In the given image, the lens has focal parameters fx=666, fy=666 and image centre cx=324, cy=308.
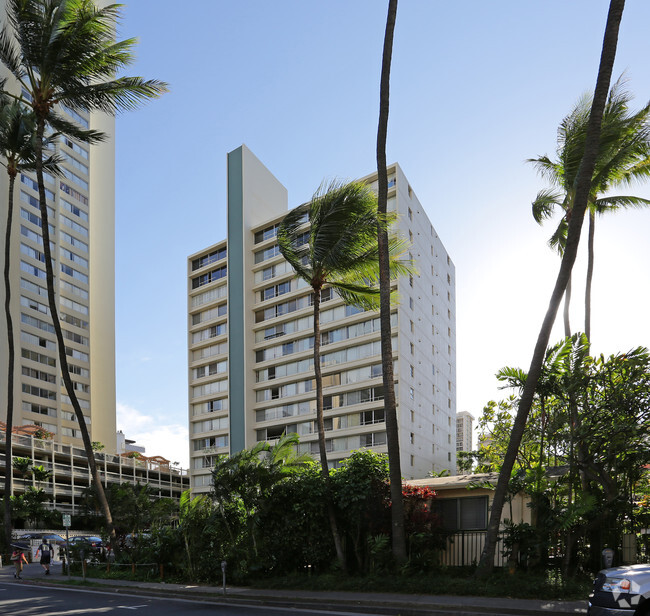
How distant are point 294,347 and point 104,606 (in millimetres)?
54420

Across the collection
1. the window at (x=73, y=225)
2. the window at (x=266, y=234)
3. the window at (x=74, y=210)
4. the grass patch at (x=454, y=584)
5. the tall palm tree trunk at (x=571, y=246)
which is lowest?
the grass patch at (x=454, y=584)

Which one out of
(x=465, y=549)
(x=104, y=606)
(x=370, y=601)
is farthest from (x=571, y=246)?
(x=104, y=606)

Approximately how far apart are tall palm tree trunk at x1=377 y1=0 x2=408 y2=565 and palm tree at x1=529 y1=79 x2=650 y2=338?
5449mm

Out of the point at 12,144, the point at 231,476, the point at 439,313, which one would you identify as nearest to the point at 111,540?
the point at 231,476

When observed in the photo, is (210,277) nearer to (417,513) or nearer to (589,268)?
(589,268)

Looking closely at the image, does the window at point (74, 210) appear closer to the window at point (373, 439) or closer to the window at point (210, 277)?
the window at point (210, 277)

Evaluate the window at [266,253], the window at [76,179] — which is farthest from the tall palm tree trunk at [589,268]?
the window at [76,179]

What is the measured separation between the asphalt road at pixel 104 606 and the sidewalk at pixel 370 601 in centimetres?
59

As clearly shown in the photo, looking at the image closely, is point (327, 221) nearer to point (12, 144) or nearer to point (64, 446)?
point (12, 144)

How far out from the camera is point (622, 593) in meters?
9.45

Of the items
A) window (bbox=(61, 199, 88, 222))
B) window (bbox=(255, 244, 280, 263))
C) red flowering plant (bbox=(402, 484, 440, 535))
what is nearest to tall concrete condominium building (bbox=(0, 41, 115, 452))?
window (bbox=(61, 199, 88, 222))

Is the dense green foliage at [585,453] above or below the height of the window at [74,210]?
below

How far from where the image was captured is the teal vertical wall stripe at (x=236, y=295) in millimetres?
72188

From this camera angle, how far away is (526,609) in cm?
1255
